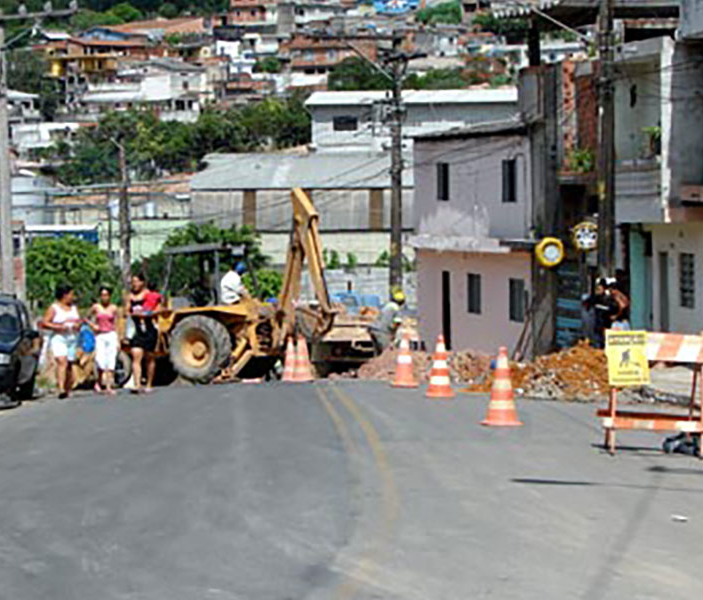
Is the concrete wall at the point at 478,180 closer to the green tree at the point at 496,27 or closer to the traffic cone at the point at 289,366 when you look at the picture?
the traffic cone at the point at 289,366

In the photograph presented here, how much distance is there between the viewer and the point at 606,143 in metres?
29.8

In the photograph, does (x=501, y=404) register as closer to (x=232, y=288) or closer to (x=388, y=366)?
(x=232, y=288)

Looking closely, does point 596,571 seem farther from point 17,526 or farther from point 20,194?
point 20,194

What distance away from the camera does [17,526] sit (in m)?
12.6

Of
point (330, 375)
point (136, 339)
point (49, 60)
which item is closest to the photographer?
point (136, 339)

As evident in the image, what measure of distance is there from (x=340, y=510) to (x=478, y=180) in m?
31.2

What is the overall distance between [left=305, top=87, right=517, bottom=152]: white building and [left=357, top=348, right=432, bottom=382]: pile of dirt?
58283 millimetres

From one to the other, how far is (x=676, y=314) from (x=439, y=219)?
13.5 meters

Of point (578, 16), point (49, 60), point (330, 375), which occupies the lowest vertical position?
point (330, 375)

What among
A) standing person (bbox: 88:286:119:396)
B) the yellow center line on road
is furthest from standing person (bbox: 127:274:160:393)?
the yellow center line on road

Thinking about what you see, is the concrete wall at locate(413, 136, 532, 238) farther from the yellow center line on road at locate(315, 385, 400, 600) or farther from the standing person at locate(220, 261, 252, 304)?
the yellow center line on road at locate(315, 385, 400, 600)

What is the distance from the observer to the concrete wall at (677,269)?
32.8m

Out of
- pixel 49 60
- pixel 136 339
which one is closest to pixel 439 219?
pixel 136 339

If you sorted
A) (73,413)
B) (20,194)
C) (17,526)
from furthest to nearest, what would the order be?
(20,194), (73,413), (17,526)
